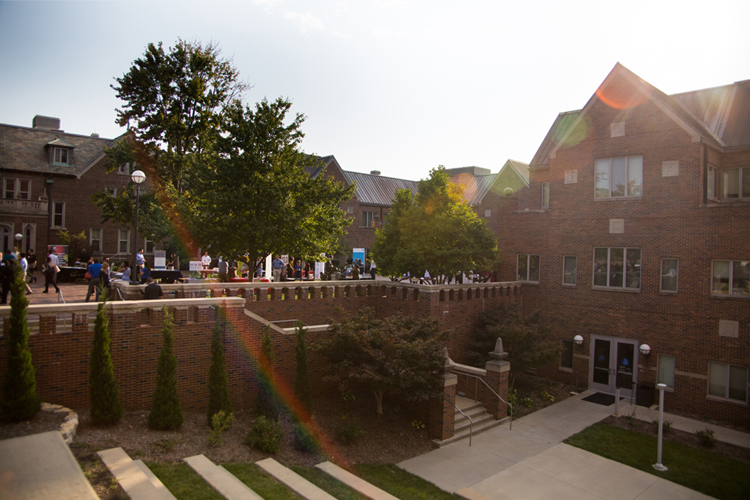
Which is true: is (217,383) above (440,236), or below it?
below

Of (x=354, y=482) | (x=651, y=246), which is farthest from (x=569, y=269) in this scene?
(x=354, y=482)

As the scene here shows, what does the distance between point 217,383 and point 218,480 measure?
341cm

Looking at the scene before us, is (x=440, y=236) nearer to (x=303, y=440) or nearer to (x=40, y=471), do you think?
(x=303, y=440)

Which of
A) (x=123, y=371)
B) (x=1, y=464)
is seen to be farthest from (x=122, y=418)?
(x=1, y=464)

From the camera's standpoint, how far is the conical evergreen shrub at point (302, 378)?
13.7m

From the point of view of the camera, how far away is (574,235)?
21688mm

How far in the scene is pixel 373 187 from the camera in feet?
178

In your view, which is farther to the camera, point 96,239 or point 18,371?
point 96,239

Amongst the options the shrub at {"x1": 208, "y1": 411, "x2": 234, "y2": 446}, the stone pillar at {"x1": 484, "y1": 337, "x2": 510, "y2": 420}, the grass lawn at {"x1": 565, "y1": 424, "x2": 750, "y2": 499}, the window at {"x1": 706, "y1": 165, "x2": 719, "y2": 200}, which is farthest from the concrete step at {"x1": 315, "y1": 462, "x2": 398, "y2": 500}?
the window at {"x1": 706, "y1": 165, "x2": 719, "y2": 200}

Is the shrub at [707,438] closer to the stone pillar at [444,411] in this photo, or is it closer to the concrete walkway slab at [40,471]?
the stone pillar at [444,411]

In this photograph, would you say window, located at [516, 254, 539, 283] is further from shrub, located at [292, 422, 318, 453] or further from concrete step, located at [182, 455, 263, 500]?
concrete step, located at [182, 455, 263, 500]

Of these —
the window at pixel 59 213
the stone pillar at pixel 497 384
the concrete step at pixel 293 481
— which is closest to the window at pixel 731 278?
the stone pillar at pixel 497 384

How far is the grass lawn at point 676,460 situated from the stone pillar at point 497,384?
93.0 inches

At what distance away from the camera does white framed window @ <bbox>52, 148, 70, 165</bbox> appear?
37438mm
